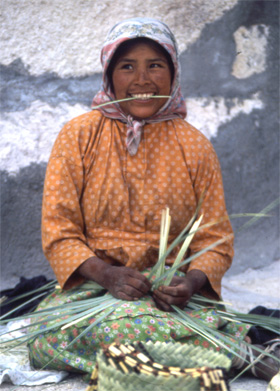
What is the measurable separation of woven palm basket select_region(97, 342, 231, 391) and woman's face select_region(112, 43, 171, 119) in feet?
4.30

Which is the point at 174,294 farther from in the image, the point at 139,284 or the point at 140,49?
the point at 140,49

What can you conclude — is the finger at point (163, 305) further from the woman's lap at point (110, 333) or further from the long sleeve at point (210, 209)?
the long sleeve at point (210, 209)

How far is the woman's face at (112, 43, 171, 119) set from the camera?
2803 millimetres

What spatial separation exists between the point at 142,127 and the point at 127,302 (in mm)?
815

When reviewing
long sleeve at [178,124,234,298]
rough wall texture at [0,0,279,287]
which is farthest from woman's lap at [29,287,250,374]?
rough wall texture at [0,0,279,287]

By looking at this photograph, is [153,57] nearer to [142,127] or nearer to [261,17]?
[142,127]

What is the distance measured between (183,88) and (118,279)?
5.91ft

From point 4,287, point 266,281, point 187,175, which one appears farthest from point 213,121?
point 4,287

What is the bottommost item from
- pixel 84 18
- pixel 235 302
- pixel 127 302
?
pixel 235 302

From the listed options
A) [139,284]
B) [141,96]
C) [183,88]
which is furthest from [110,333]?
[183,88]

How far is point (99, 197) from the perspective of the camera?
280 centimetres

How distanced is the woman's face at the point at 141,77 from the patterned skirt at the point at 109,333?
2.63 feet

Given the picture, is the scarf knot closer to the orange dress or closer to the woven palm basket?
the orange dress

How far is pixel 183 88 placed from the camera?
4.02 m
